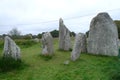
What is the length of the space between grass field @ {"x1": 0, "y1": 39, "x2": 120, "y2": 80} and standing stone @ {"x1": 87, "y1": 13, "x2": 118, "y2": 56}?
775 mm

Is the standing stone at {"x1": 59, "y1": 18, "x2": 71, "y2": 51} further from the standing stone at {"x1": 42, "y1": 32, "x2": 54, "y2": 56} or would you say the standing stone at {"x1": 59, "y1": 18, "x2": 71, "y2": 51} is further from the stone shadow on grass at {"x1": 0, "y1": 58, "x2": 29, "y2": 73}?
the stone shadow on grass at {"x1": 0, "y1": 58, "x2": 29, "y2": 73}

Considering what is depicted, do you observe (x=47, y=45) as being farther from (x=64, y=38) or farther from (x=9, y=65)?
(x=9, y=65)

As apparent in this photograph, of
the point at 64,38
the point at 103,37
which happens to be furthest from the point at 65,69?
the point at 64,38

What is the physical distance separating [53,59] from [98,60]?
298 centimetres

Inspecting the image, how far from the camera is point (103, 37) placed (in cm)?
2028

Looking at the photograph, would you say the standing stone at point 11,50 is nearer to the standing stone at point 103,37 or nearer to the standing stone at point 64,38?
the standing stone at point 64,38

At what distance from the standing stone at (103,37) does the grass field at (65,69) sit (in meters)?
0.78

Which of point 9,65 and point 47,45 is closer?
point 9,65

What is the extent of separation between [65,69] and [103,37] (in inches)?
193

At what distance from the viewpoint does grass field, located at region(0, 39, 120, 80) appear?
15.1m

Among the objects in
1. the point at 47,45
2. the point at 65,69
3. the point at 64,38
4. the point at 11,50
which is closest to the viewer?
the point at 65,69

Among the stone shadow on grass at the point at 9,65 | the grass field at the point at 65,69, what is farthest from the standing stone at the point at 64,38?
the stone shadow on grass at the point at 9,65

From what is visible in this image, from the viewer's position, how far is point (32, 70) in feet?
54.7

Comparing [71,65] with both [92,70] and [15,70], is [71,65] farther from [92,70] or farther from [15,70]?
[15,70]
